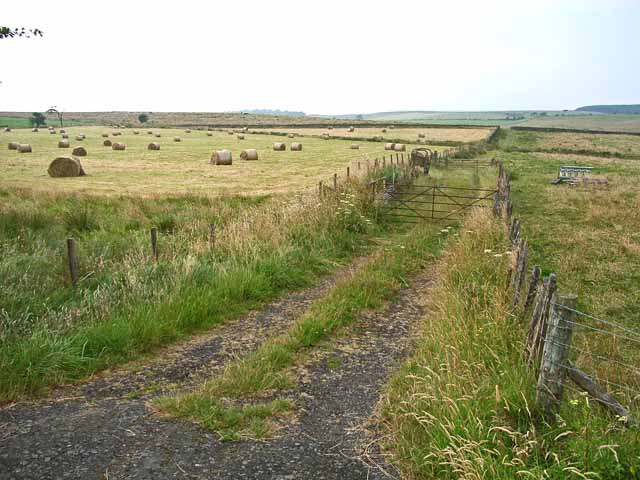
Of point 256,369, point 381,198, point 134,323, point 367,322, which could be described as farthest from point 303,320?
point 381,198

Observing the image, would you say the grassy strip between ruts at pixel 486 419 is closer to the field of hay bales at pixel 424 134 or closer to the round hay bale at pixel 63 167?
the round hay bale at pixel 63 167

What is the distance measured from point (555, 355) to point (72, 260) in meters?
8.07

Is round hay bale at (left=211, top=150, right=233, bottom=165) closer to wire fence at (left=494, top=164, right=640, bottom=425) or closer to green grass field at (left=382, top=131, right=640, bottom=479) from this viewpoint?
green grass field at (left=382, top=131, right=640, bottom=479)

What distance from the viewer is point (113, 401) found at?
267 inches

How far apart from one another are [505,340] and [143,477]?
4.38m

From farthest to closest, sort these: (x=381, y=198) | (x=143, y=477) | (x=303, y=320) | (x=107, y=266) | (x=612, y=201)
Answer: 1. (x=612, y=201)
2. (x=381, y=198)
3. (x=107, y=266)
4. (x=303, y=320)
5. (x=143, y=477)

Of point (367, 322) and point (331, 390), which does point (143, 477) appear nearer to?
point (331, 390)

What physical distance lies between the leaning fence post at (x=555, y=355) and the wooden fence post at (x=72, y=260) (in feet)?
25.9

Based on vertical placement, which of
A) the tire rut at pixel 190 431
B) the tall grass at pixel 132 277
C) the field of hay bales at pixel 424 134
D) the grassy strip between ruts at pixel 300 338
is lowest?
the tire rut at pixel 190 431

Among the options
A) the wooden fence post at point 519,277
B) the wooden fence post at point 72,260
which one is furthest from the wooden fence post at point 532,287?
the wooden fence post at point 72,260

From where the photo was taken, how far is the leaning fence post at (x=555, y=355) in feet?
16.8

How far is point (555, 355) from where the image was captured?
205 inches

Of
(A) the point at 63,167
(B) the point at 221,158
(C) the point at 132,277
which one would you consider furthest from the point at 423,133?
(C) the point at 132,277

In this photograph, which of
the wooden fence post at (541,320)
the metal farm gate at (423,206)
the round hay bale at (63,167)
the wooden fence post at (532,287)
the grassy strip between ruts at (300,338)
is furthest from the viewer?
the round hay bale at (63,167)
